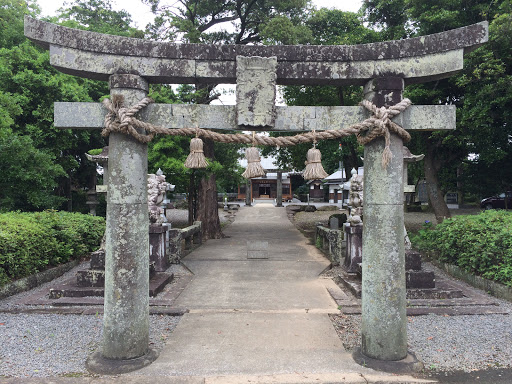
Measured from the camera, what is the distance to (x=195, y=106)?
13.5 feet

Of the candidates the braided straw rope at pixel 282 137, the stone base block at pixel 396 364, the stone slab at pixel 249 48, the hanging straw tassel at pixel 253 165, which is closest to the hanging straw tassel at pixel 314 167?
the braided straw rope at pixel 282 137

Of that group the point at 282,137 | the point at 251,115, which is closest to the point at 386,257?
the point at 282,137

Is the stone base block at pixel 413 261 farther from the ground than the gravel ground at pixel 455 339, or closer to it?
farther from the ground

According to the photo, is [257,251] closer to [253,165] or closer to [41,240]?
[41,240]

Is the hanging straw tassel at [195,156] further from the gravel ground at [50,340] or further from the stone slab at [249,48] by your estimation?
the gravel ground at [50,340]

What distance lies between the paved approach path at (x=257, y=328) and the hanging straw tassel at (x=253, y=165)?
2162 millimetres

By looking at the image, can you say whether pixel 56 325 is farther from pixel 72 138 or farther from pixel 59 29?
pixel 72 138

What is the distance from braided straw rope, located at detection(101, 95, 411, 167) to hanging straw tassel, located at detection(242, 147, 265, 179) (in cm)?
14

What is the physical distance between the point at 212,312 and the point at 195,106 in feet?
11.6

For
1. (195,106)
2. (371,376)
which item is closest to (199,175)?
(195,106)

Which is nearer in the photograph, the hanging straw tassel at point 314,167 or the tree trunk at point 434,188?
the hanging straw tassel at point 314,167

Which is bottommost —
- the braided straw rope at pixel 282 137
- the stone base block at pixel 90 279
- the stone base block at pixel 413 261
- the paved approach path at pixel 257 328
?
the paved approach path at pixel 257 328

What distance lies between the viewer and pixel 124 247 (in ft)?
13.0

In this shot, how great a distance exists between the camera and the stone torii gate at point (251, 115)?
3.94 metres
